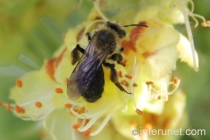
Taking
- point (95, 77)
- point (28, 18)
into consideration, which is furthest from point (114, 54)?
point (28, 18)

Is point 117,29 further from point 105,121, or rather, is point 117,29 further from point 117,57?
point 105,121

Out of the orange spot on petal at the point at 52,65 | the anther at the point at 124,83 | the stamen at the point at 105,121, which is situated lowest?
the stamen at the point at 105,121

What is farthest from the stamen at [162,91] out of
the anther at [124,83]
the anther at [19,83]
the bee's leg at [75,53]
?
the anther at [19,83]

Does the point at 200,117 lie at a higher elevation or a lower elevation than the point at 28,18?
lower

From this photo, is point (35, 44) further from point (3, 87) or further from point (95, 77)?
point (95, 77)

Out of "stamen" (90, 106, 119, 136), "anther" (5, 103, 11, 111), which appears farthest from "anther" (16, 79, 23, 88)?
"stamen" (90, 106, 119, 136)

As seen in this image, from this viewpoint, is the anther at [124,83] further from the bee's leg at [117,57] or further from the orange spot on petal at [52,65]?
the orange spot on petal at [52,65]
